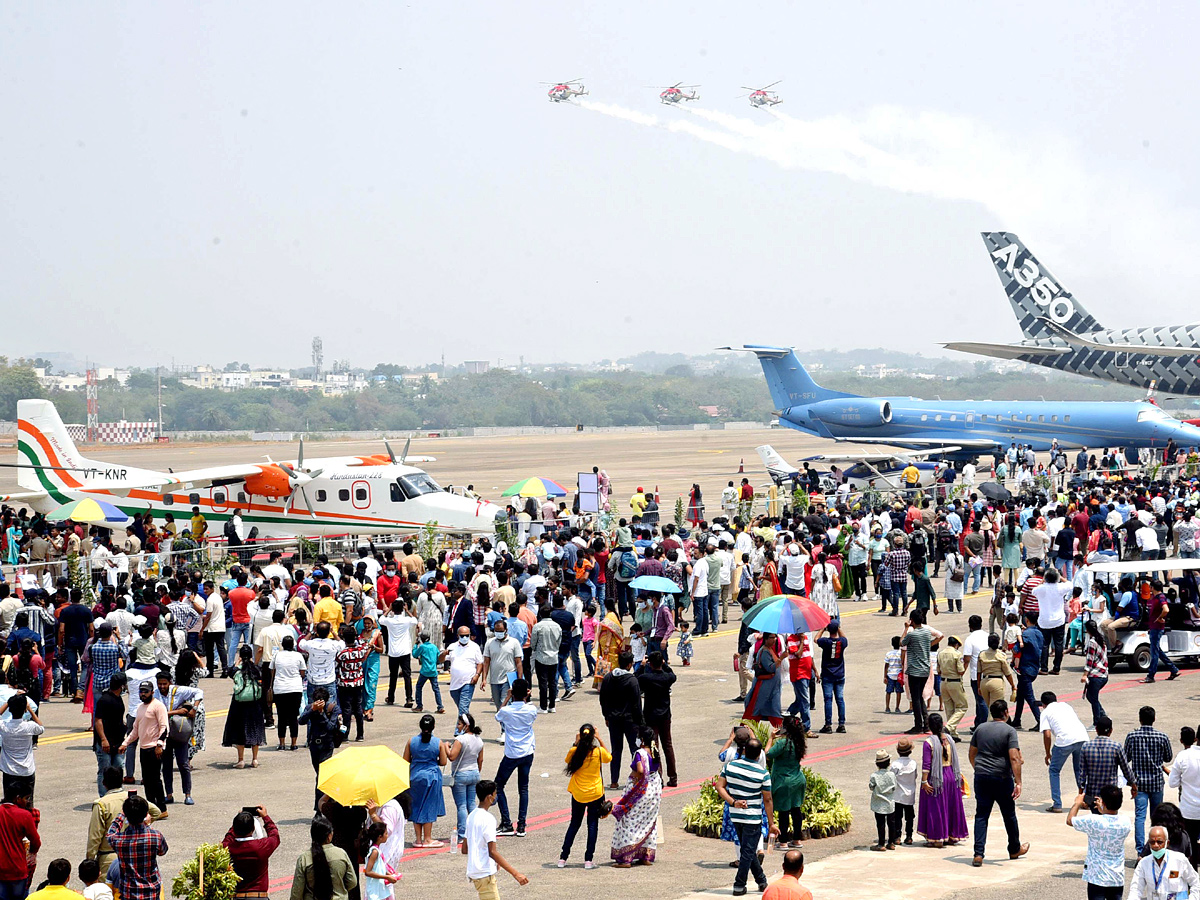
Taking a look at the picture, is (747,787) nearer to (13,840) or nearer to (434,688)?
(13,840)

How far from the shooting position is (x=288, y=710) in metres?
14.8

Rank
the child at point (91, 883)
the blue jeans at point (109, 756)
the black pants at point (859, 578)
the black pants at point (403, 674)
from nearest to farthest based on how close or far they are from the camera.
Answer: the child at point (91, 883), the blue jeans at point (109, 756), the black pants at point (403, 674), the black pants at point (859, 578)

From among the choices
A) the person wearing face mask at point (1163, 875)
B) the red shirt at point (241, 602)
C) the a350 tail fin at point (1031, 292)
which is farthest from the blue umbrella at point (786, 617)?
the a350 tail fin at point (1031, 292)

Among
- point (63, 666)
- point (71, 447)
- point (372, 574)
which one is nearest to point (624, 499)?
point (71, 447)

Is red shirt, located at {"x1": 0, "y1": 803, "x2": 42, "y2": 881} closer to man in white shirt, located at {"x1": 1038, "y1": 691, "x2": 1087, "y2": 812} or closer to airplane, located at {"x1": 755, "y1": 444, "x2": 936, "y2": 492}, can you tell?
man in white shirt, located at {"x1": 1038, "y1": 691, "x2": 1087, "y2": 812}

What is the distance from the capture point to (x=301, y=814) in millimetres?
12547

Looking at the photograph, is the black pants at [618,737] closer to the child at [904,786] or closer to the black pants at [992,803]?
the child at [904,786]

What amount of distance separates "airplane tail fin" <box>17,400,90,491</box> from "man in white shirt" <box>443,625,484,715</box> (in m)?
21.9

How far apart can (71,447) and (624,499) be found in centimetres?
2108

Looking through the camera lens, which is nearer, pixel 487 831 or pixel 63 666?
pixel 487 831

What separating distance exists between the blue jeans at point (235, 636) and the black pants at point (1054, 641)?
11.1m

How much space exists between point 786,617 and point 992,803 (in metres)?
3.49

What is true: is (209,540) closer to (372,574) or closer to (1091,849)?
(372,574)

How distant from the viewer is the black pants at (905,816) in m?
11.5
